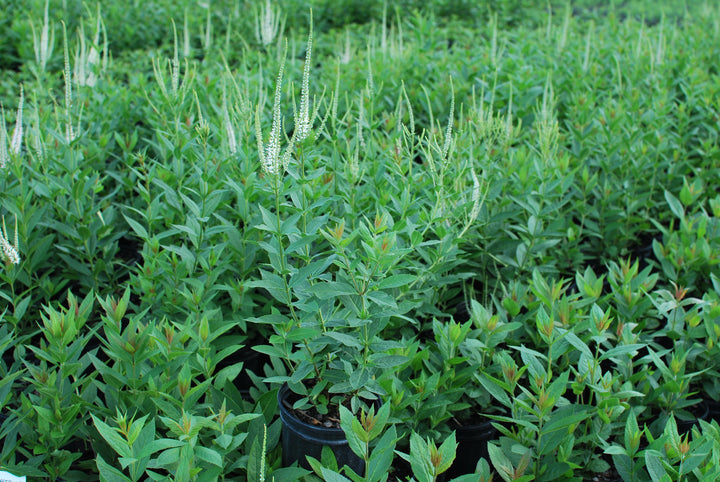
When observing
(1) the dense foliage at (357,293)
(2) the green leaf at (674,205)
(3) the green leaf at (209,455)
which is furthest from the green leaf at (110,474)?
(2) the green leaf at (674,205)

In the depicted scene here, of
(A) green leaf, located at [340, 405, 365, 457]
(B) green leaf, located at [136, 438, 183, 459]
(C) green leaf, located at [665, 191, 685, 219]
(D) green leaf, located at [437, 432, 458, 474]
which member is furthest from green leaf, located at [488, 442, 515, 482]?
(C) green leaf, located at [665, 191, 685, 219]

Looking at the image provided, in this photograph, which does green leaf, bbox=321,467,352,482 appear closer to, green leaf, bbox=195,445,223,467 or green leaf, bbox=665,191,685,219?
green leaf, bbox=195,445,223,467

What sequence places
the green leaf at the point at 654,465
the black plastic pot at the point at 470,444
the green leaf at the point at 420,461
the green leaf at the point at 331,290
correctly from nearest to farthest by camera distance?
the green leaf at the point at 420,461 → the green leaf at the point at 654,465 → the green leaf at the point at 331,290 → the black plastic pot at the point at 470,444

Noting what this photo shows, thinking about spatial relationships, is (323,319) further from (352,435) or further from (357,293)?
(352,435)

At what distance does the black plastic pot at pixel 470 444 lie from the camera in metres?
2.07

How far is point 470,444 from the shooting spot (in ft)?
6.89

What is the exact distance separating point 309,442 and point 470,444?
0.63 m

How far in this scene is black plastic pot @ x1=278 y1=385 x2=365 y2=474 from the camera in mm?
1760

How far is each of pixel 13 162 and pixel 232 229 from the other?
1.18 metres

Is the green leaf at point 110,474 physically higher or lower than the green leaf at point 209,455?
lower

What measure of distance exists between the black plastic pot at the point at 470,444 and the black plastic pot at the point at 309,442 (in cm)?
43

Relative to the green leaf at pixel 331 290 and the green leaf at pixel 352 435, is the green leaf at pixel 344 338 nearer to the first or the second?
the green leaf at pixel 331 290

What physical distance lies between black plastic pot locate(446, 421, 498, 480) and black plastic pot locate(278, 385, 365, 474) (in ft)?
1.40

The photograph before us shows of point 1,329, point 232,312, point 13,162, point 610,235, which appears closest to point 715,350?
point 610,235
